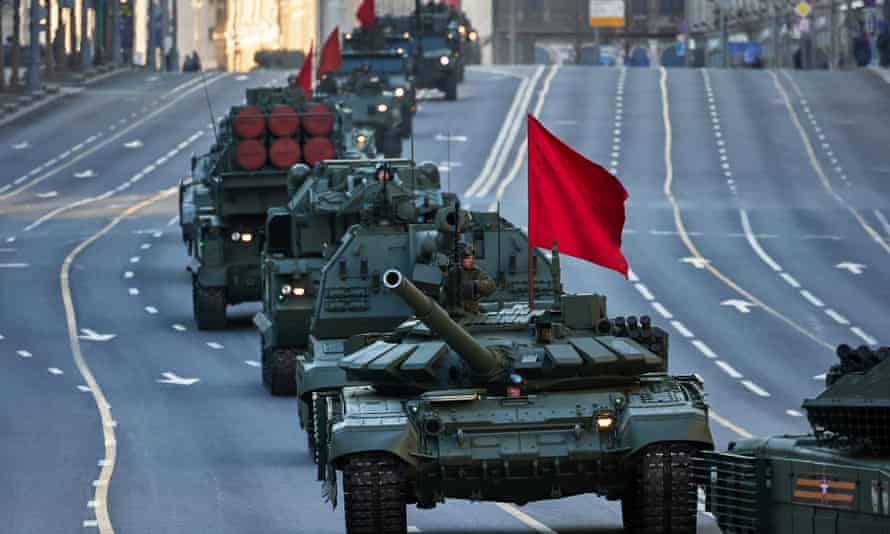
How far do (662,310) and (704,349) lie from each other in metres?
5.47

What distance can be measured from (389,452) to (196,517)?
13.5ft

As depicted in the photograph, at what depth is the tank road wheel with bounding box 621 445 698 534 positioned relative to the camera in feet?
66.2

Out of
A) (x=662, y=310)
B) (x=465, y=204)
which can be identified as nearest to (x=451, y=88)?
(x=465, y=204)

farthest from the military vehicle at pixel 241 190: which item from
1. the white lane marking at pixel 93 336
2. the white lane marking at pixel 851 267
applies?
the white lane marking at pixel 851 267

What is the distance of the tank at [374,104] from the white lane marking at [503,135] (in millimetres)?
2684

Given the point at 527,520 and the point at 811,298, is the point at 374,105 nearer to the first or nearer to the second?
the point at 811,298

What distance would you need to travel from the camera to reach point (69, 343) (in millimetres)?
42000

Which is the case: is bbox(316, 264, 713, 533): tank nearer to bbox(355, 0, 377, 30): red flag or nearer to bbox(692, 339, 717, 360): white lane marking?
bbox(692, 339, 717, 360): white lane marking

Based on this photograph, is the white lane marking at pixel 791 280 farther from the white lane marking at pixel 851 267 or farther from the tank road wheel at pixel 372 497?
the tank road wheel at pixel 372 497

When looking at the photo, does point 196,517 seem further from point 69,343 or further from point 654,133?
point 654,133

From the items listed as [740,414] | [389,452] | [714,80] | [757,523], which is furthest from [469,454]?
[714,80]

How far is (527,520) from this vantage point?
23.2 metres

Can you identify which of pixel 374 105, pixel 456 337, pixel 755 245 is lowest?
pixel 755 245

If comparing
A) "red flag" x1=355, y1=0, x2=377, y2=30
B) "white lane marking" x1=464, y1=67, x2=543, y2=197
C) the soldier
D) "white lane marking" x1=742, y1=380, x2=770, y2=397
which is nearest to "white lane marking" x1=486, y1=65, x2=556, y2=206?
"white lane marking" x1=464, y1=67, x2=543, y2=197
